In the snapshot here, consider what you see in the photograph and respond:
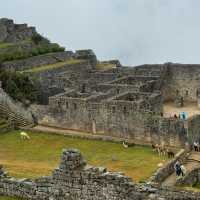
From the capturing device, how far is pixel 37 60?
163 ft

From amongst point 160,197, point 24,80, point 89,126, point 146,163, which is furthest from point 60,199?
point 24,80

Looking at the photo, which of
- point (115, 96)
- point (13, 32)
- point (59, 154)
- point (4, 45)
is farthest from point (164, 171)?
point (13, 32)

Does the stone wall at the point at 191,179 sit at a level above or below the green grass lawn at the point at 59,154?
below

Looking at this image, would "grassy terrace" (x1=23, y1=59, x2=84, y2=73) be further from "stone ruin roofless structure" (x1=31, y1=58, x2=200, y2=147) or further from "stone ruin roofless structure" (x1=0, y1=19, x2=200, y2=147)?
"stone ruin roofless structure" (x1=31, y1=58, x2=200, y2=147)

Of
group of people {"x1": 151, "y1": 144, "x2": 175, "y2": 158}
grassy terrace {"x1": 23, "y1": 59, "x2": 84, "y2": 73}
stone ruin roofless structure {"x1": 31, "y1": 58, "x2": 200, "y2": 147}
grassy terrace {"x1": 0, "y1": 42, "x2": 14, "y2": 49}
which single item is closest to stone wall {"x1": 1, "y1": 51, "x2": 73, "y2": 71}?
grassy terrace {"x1": 23, "y1": 59, "x2": 84, "y2": 73}

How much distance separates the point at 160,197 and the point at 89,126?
21.0m

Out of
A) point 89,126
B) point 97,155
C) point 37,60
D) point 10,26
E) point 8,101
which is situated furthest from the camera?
point 10,26

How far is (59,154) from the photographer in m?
29.1

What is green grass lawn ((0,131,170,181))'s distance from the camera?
25.2 m

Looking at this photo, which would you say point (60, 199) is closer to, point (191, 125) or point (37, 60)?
point (191, 125)

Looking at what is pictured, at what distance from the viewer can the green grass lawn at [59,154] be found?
2525 centimetres

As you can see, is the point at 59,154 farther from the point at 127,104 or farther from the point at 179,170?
the point at 179,170

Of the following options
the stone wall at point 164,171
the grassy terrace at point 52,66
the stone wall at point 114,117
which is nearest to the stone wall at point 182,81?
the stone wall at point 114,117

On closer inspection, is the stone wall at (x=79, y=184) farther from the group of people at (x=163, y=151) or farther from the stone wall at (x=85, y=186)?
the group of people at (x=163, y=151)
